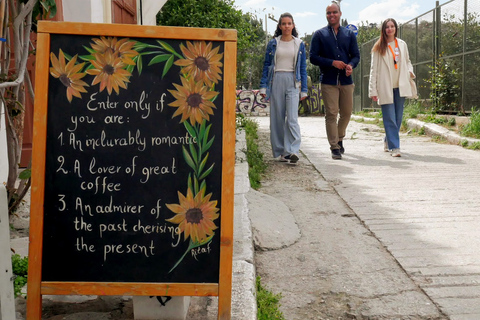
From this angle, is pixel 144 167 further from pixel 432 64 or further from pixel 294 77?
pixel 432 64

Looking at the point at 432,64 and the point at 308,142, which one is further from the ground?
the point at 432,64

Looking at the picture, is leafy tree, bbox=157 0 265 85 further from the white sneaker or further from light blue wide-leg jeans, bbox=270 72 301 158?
the white sneaker

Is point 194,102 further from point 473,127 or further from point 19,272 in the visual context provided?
point 473,127

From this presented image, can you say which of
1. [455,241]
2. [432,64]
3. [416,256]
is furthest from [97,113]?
[432,64]

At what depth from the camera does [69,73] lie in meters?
→ 2.35

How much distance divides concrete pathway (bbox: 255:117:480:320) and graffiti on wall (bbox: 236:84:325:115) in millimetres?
14703

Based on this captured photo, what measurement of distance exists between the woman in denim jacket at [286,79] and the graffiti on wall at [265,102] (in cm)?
1608

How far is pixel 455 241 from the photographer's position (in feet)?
13.0

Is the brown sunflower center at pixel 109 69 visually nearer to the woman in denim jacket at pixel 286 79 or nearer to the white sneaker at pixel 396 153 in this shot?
the woman in denim jacket at pixel 286 79

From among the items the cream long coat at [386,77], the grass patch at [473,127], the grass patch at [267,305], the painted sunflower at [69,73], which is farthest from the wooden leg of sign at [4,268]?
the grass patch at [473,127]

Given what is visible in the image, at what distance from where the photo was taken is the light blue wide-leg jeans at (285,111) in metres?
7.05

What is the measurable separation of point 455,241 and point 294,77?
3.56 metres

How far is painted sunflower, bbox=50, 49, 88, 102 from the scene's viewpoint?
234cm

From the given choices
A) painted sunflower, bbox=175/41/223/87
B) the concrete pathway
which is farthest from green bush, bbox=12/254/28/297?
the concrete pathway
